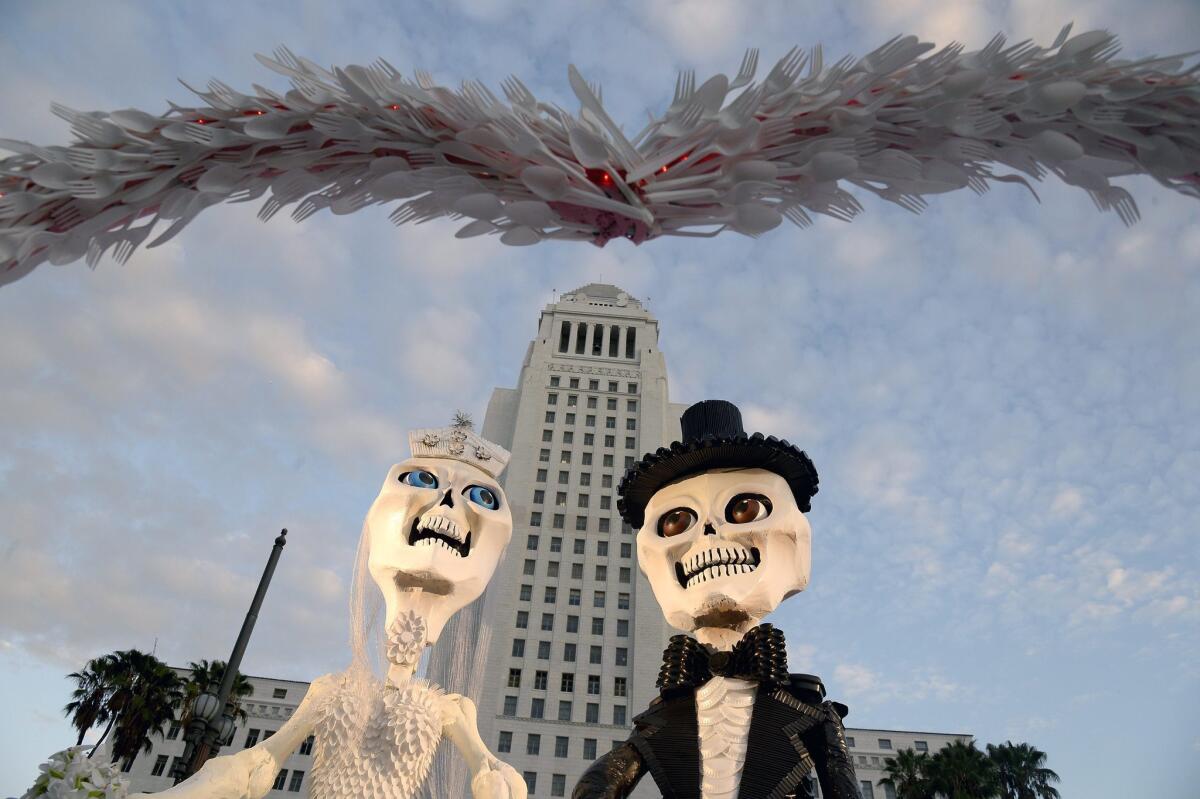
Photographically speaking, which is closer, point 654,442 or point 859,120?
point 859,120

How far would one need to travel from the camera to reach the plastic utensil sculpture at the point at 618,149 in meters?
1.60

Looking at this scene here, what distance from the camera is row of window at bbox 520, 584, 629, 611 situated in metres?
37.2

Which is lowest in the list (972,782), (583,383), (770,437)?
Result: (770,437)

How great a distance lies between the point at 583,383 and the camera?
1735 inches

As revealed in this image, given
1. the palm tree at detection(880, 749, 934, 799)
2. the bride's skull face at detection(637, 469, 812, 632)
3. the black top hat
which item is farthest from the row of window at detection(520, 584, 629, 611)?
the bride's skull face at detection(637, 469, 812, 632)

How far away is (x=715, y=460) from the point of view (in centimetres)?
532

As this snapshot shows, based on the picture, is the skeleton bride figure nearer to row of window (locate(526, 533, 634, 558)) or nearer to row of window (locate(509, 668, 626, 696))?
row of window (locate(509, 668, 626, 696))

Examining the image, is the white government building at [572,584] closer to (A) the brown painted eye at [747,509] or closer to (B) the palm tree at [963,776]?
(B) the palm tree at [963,776]

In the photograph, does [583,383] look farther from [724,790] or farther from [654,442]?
[724,790]

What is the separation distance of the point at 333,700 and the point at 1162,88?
195 inches

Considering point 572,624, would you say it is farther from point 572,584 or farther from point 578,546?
point 578,546

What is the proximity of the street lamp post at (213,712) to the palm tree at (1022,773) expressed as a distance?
904 inches

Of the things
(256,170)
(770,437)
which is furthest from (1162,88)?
(770,437)

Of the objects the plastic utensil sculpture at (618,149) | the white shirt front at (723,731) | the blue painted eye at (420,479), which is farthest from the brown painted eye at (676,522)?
the plastic utensil sculpture at (618,149)
